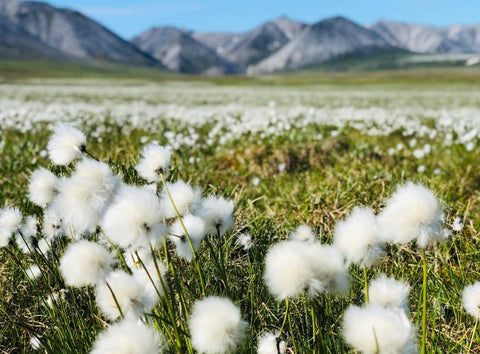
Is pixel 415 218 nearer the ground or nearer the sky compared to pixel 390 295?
nearer the sky

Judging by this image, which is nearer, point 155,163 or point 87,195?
point 87,195

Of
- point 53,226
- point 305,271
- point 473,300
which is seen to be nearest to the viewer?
point 305,271

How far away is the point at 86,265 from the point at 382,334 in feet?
3.50

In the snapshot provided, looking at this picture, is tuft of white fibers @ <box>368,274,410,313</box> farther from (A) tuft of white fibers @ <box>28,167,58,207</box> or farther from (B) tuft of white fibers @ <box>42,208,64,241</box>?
(B) tuft of white fibers @ <box>42,208,64,241</box>

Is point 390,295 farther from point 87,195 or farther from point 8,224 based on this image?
point 8,224

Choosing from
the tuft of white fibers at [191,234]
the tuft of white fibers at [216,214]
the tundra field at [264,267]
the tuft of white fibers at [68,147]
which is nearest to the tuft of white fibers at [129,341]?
the tundra field at [264,267]

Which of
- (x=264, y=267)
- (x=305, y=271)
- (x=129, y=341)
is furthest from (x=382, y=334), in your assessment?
(x=264, y=267)

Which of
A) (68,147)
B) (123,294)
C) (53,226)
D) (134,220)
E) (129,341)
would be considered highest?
(68,147)

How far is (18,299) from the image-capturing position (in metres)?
3.17

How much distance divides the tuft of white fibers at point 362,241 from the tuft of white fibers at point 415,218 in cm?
9

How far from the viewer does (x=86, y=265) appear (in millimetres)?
1688

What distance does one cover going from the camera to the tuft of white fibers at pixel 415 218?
1678 millimetres

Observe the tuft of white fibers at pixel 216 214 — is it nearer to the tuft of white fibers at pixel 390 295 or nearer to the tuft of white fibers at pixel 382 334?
the tuft of white fibers at pixel 390 295

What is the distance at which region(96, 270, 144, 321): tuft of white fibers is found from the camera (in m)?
1.70
